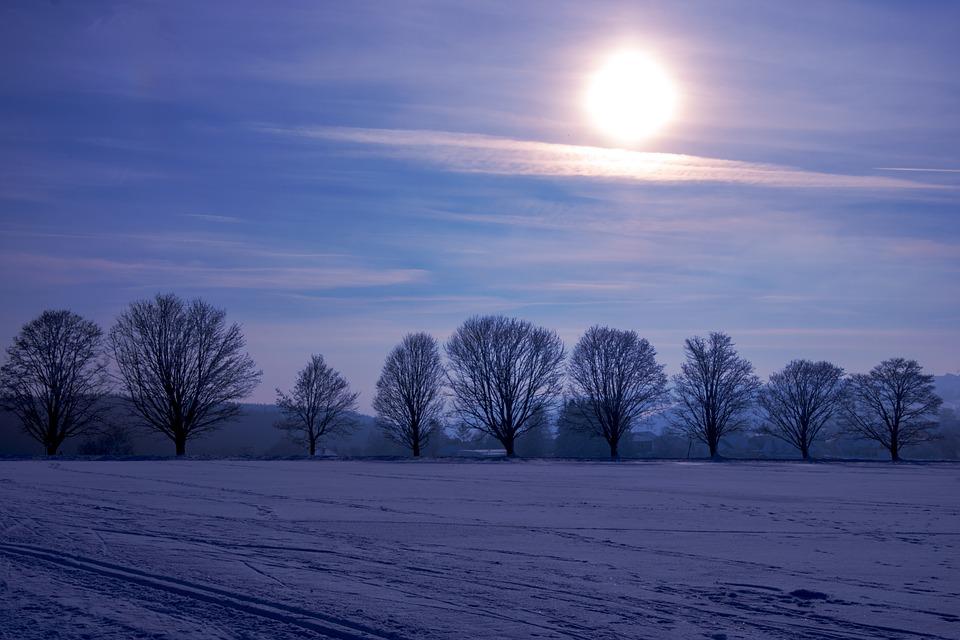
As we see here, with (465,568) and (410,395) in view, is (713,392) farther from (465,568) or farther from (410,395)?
(465,568)

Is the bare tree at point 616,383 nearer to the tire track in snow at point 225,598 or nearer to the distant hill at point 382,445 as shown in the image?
the distant hill at point 382,445

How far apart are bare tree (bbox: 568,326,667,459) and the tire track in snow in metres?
53.5

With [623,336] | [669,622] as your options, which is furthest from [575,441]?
[669,622]

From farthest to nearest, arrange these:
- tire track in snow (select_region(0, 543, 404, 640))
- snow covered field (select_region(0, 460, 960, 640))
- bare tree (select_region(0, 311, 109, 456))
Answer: bare tree (select_region(0, 311, 109, 456)), snow covered field (select_region(0, 460, 960, 640)), tire track in snow (select_region(0, 543, 404, 640))

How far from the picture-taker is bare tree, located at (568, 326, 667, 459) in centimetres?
6128

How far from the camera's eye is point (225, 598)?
808cm

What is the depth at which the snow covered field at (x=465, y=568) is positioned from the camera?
739 cm

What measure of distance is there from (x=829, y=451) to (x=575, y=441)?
97.5 feet

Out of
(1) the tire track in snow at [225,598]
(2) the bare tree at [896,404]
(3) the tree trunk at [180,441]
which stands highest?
(2) the bare tree at [896,404]

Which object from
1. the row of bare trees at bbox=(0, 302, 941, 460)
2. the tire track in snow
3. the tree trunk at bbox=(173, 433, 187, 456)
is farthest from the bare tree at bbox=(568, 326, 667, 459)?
the tire track in snow

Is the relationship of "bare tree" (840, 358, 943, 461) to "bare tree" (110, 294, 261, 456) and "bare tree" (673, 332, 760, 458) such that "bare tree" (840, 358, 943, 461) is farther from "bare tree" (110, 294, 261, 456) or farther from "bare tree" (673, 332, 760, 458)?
"bare tree" (110, 294, 261, 456)

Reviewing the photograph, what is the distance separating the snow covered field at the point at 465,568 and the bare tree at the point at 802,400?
162 feet

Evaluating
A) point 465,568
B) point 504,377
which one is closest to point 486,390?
point 504,377

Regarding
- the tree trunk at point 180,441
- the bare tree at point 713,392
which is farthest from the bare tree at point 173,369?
the bare tree at point 713,392
